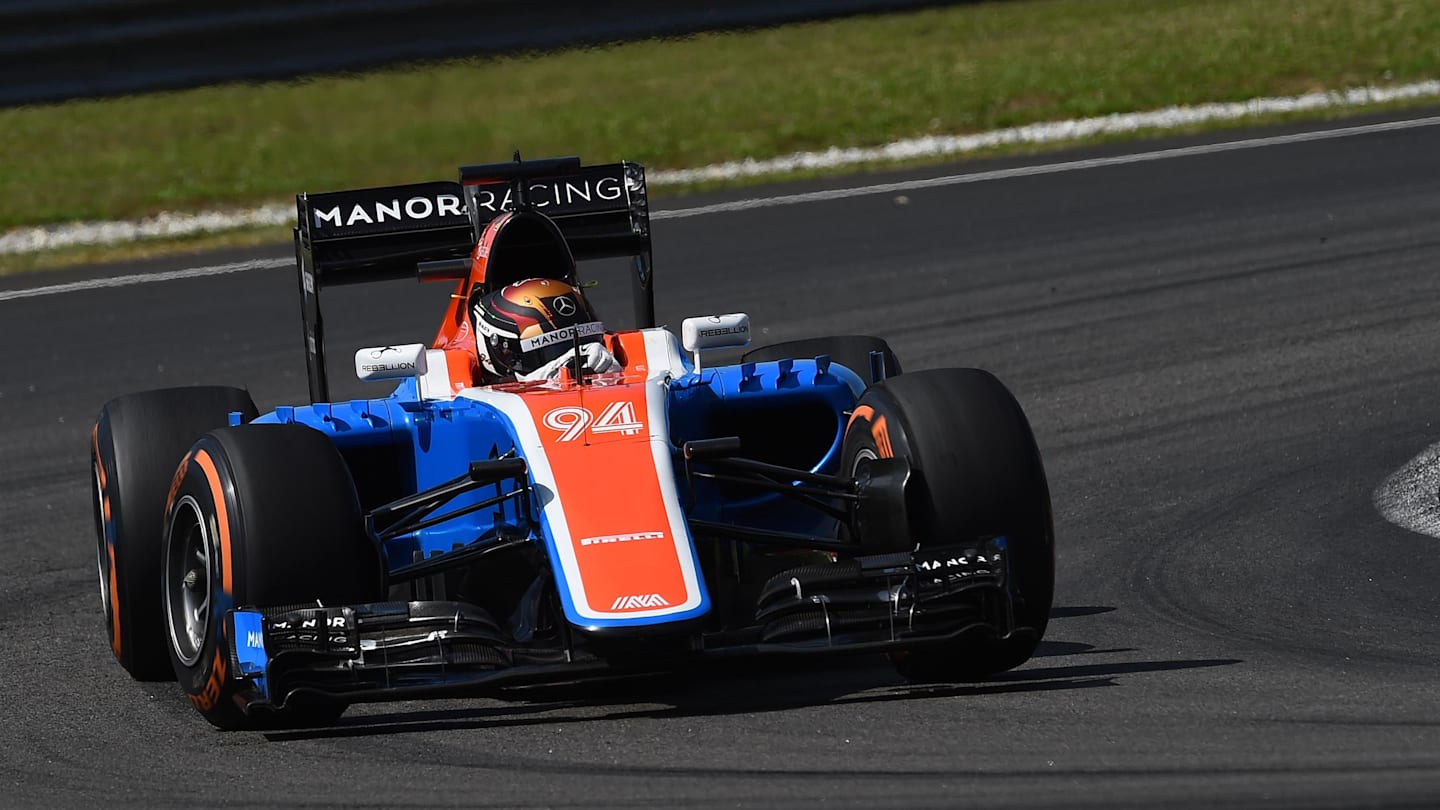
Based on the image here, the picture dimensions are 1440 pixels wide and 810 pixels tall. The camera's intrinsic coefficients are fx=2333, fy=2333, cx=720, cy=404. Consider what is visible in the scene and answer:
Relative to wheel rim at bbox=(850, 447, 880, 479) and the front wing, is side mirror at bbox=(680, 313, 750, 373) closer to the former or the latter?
wheel rim at bbox=(850, 447, 880, 479)

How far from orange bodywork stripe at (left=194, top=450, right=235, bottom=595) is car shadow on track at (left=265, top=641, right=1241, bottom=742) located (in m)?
0.47

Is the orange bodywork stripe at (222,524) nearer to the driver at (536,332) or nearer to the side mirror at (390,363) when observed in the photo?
the side mirror at (390,363)

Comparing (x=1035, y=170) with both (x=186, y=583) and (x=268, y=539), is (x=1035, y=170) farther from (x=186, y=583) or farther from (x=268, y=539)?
(x=268, y=539)

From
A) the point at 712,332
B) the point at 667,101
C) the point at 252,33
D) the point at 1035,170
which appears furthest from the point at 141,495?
the point at 667,101

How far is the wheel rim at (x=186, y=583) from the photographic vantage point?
717cm

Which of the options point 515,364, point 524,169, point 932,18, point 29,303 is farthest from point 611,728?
point 932,18

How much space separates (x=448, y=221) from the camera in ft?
30.4

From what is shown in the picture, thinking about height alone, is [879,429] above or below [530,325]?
below

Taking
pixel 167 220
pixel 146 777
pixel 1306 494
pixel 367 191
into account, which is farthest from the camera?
pixel 167 220

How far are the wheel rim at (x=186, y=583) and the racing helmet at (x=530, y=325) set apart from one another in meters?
1.40

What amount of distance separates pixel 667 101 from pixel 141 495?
1223cm

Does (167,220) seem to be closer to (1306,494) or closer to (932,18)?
(932,18)

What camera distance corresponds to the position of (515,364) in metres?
8.14

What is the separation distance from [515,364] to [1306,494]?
12.1 ft
